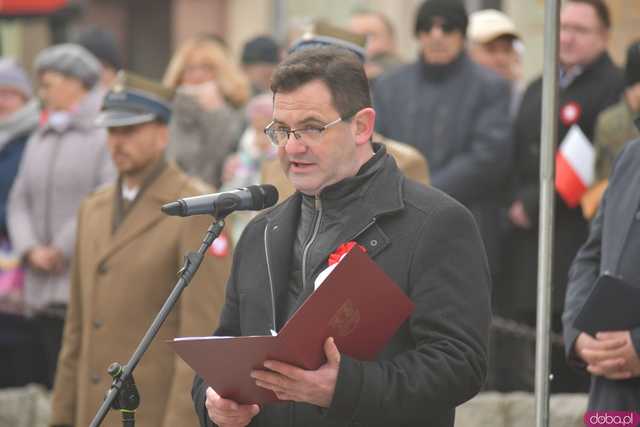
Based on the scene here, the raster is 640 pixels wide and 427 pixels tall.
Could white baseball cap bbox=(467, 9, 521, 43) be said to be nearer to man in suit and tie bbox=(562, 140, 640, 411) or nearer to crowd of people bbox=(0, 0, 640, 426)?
crowd of people bbox=(0, 0, 640, 426)

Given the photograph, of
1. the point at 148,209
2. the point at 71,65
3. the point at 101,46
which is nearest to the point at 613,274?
the point at 148,209

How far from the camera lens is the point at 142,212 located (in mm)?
6793

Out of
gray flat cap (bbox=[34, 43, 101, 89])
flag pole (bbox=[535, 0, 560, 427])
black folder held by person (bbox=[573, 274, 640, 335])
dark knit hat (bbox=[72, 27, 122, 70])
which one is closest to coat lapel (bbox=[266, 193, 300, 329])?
flag pole (bbox=[535, 0, 560, 427])

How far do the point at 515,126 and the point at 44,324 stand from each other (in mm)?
3042

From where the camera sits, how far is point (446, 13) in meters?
8.69

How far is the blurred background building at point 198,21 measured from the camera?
12.6 metres

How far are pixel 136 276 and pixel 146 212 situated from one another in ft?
1.07

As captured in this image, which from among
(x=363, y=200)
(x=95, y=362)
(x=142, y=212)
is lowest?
(x=95, y=362)

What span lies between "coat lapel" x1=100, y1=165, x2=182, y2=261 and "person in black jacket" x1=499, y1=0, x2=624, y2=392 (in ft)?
7.78

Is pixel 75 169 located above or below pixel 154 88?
below

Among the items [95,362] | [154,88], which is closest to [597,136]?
[154,88]

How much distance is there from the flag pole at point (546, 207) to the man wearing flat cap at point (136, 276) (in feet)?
5.87

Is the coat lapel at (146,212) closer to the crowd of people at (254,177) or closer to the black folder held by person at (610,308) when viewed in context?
the crowd of people at (254,177)

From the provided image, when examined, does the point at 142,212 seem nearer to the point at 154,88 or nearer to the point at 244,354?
the point at 154,88
